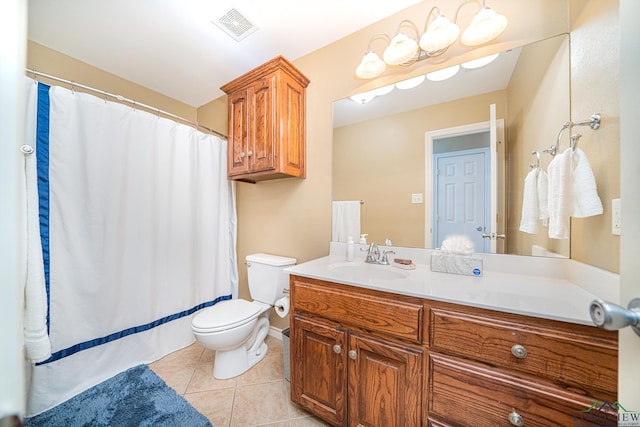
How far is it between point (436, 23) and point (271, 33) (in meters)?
1.08

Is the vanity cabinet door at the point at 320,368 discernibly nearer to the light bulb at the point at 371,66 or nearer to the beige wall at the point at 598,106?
the beige wall at the point at 598,106

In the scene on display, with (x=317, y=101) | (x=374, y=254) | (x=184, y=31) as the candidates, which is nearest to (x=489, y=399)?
(x=374, y=254)

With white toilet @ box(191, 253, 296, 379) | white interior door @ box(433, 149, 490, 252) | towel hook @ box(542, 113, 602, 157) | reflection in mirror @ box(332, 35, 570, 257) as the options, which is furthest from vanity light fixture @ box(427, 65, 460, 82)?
white toilet @ box(191, 253, 296, 379)

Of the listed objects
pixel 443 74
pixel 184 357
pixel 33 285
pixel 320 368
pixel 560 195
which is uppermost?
pixel 443 74

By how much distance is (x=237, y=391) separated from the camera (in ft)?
4.64

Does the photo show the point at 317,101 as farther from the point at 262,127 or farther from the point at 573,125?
the point at 573,125

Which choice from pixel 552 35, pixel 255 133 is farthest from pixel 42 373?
pixel 552 35

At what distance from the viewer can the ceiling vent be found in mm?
1456

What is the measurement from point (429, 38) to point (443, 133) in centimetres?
53

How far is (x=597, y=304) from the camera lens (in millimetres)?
419

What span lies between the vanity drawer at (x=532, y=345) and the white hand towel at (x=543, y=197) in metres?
0.58

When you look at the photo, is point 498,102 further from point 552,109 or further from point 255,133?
point 255,133

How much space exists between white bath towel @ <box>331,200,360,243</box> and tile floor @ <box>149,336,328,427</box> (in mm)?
1035

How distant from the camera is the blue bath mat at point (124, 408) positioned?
3.91 ft
